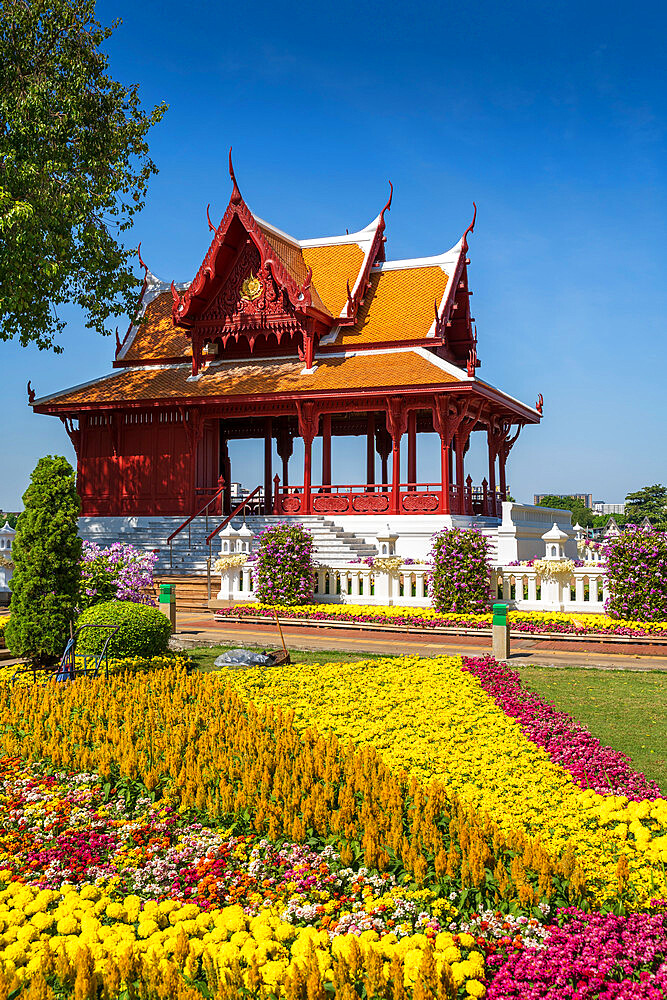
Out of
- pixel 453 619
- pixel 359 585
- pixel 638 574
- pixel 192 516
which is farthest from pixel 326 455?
pixel 638 574

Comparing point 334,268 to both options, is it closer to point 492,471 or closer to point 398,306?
point 398,306

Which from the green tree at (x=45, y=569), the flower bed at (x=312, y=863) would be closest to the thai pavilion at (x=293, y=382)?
the green tree at (x=45, y=569)

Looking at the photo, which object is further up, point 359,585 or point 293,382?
point 293,382

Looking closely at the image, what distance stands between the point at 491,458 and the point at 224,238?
12.1 meters

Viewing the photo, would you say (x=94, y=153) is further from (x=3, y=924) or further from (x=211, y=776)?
(x=3, y=924)

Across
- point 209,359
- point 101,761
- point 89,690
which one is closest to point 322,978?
point 101,761

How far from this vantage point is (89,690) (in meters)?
9.09

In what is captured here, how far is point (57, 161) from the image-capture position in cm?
2242

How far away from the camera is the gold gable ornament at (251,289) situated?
1074 inches

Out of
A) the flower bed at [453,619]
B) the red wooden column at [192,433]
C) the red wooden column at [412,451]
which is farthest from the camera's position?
the red wooden column at [192,433]

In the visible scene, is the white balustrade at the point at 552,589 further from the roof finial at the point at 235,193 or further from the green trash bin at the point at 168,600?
the roof finial at the point at 235,193

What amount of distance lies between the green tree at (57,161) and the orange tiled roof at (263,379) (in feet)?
10.3

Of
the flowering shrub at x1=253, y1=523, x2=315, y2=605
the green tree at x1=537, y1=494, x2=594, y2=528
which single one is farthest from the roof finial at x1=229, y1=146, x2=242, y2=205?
the green tree at x1=537, y1=494, x2=594, y2=528

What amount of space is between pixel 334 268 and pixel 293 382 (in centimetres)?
686
